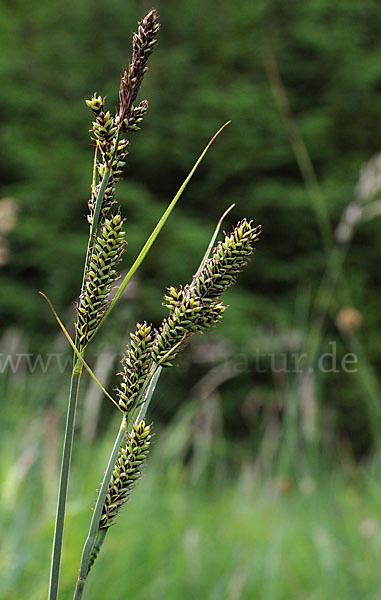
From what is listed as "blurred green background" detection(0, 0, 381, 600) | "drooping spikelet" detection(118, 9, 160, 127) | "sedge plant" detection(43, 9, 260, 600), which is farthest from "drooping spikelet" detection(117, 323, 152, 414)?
"blurred green background" detection(0, 0, 381, 600)

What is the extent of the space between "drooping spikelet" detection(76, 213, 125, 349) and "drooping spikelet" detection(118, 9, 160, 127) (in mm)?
85

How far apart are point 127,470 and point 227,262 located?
178mm

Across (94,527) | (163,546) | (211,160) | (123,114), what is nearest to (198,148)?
(211,160)

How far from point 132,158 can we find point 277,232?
259 centimetres

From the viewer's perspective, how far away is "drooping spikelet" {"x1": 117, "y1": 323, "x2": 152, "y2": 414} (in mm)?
475

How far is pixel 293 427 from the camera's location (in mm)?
2148

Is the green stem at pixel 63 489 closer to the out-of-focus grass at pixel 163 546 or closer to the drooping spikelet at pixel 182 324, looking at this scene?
the drooping spikelet at pixel 182 324

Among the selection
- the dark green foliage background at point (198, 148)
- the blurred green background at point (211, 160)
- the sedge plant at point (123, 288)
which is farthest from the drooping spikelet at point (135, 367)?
the dark green foliage background at point (198, 148)

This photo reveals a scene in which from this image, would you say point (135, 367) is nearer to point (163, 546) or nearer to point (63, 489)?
point (63, 489)

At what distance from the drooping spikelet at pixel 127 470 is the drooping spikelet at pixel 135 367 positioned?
21 millimetres

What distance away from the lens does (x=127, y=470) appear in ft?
1.55

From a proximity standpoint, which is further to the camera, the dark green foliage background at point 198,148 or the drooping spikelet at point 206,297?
the dark green foliage background at point 198,148

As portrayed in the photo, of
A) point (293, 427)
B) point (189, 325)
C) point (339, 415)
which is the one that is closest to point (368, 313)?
point (339, 415)

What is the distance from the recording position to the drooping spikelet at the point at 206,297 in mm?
475
